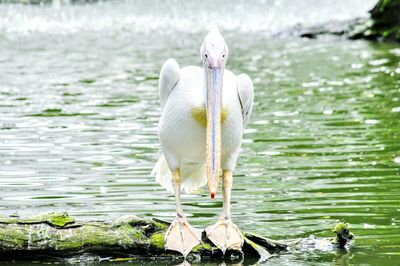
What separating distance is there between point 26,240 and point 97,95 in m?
6.77

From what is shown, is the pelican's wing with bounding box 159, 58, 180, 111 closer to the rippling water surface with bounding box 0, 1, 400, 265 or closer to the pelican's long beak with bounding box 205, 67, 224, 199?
the pelican's long beak with bounding box 205, 67, 224, 199

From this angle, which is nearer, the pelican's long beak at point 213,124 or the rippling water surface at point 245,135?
the pelican's long beak at point 213,124

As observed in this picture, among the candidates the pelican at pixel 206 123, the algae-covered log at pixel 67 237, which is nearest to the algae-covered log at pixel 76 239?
the algae-covered log at pixel 67 237

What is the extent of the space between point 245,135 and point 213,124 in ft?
13.2

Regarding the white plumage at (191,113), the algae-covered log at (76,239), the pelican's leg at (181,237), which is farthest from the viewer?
the white plumage at (191,113)

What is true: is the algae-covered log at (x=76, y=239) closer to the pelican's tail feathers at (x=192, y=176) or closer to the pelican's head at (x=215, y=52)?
the pelican's tail feathers at (x=192, y=176)

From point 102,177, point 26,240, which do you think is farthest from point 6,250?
point 102,177

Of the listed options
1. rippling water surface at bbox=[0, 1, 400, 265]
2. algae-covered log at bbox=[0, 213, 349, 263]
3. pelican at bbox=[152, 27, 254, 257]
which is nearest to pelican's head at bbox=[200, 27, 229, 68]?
pelican at bbox=[152, 27, 254, 257]

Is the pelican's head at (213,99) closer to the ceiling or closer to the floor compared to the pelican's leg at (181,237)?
closer to the ceiling

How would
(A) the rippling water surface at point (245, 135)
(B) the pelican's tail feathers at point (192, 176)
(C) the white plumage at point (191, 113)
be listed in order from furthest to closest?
1. (A) the rippling water surface at point (245, 135)
2. (B) the pelican's tail feathers at point (192, 176)
3. (C) the white plumage at point (191, 113)

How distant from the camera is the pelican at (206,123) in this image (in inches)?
191

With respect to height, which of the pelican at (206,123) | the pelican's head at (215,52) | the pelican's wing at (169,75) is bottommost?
the pelican at (206,123)

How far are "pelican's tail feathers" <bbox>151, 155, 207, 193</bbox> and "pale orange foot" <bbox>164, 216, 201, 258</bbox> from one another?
0.44 m

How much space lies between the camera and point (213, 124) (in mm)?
4801
